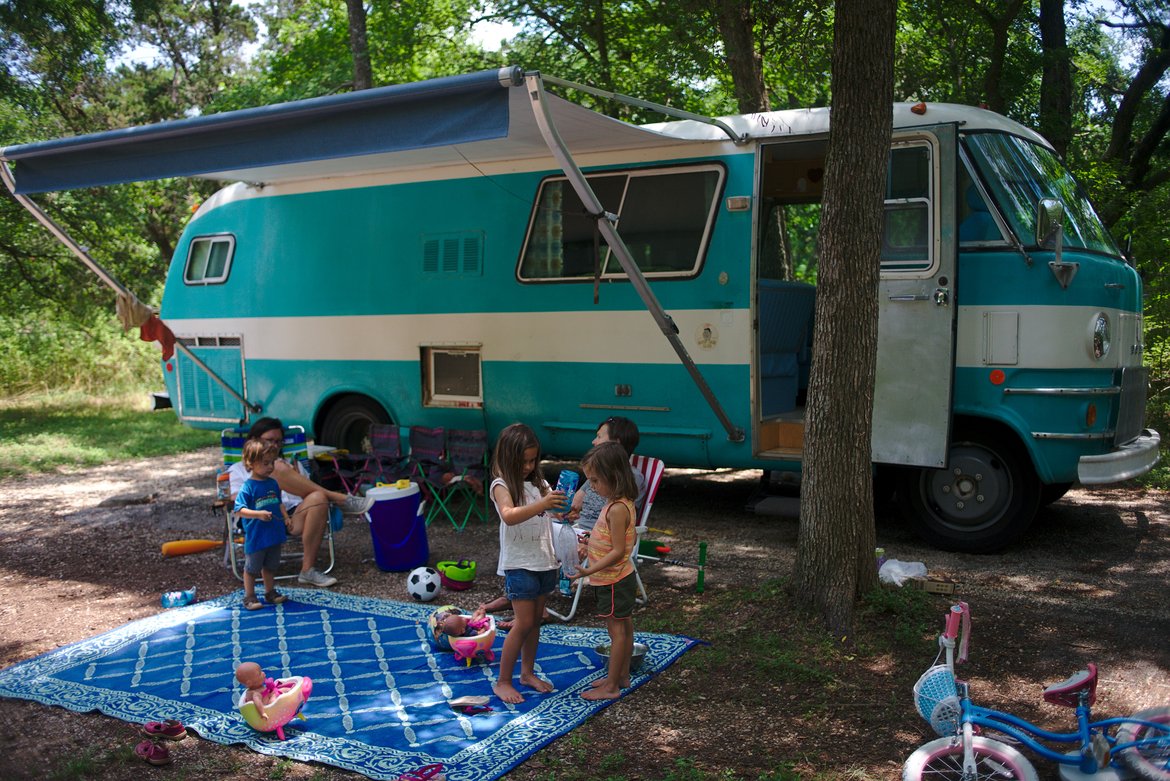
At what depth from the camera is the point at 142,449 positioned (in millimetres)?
12570

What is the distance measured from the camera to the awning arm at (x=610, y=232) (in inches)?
203

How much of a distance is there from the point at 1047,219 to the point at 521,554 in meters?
3.64

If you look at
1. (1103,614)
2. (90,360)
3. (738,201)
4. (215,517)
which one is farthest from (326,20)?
(1103,614)

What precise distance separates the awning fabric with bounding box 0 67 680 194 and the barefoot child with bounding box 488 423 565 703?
1627 millimetres

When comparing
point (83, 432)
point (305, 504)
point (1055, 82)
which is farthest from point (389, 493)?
point (83, 432)

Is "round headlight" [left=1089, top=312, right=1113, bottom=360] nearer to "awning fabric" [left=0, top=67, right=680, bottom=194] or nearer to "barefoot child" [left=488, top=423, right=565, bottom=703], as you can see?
"awning fabric" [left=0, top=67, right=680, bottom=194]

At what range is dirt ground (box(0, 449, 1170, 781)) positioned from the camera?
397 centimetres

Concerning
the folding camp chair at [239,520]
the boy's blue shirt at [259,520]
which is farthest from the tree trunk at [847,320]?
the folding camp chair at [239,520]

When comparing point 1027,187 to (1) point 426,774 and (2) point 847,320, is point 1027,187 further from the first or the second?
(1) point 426,774

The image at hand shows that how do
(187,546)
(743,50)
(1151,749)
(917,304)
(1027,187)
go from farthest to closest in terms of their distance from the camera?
(743,50)
(187,546)
(1027,187)
(917,304)
(1151,749)

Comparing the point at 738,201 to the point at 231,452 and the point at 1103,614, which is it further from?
the point at 231,452

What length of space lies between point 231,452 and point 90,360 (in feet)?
43.2

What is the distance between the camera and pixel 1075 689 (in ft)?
11.6

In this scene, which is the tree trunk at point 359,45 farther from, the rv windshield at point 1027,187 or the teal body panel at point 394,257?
the rv windshield at point 1027,187
